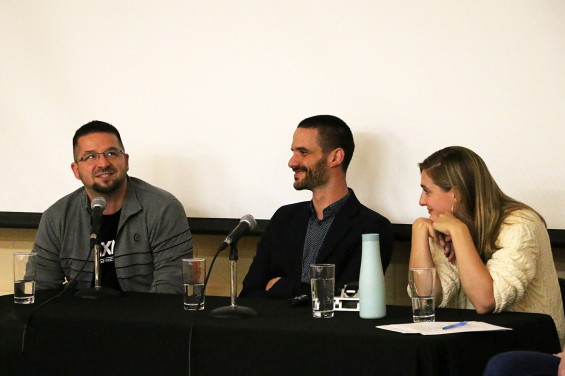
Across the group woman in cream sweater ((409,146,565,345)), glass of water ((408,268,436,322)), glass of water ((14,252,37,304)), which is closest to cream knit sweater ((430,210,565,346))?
woman in cream sweater ((409,146,565,345))

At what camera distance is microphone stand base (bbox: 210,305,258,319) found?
8.20ft

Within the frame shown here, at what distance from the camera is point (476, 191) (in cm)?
288

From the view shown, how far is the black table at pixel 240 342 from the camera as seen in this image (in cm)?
217

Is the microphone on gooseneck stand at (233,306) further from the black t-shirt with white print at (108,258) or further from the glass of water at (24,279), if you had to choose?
the black t-shirt with white print at (108,258)

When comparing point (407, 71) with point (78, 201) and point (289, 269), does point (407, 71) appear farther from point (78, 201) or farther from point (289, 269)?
point (78, 201)

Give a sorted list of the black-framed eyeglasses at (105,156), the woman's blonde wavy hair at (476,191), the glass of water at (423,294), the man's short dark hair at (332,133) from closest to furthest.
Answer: the glass of water at (423,294)
the woman's blonde wavy hair at (476,191)
the man's short dark hair at (332,133)
the black-framed eyeglasses at (105,156)

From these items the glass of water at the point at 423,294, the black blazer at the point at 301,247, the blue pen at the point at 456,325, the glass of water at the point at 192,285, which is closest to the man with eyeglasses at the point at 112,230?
the black blazer at the point at 301,247

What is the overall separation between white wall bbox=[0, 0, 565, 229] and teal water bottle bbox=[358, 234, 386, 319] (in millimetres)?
1065

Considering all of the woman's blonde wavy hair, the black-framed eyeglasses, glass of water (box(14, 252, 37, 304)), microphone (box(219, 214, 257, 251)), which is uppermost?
the black-framed eyeglasses

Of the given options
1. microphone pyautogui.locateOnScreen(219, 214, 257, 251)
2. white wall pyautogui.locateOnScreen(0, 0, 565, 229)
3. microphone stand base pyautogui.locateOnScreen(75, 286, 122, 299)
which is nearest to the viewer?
microphone pyautogui.locateOnScreen(219, 214, 257, 251)

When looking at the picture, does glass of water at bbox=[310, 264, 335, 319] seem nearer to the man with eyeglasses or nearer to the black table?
the black table

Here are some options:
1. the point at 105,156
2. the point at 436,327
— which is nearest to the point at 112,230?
the point at 105,156

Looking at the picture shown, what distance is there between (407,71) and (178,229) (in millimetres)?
1114

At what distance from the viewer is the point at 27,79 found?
4.27m
